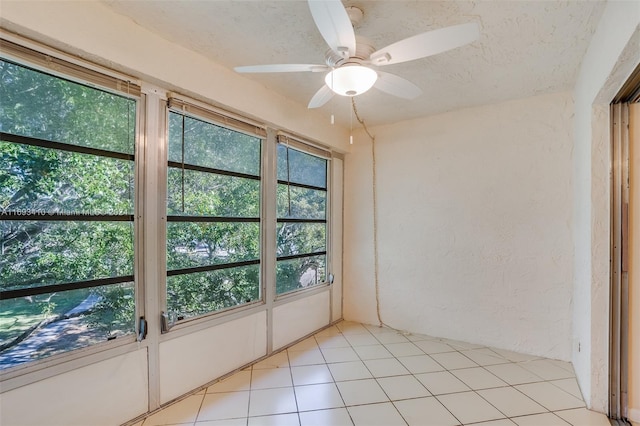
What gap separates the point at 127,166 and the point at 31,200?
0.48 metres

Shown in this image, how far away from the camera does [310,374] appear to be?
2.40 metres

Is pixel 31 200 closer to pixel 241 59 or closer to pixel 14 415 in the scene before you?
pixel 14 415

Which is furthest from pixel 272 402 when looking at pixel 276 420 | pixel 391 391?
pixel 391 391

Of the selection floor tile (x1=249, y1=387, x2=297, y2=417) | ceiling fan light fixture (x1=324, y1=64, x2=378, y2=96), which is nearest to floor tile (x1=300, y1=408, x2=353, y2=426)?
floor tile (x1=249, y1=387, x2=297, y2=417)

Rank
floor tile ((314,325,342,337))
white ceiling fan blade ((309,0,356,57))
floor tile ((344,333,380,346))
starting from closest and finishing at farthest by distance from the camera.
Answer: white ceiling fan blade ((309,0,356,57))
floor tile ((344,333,380,346))
floor tile ((314,325,342,337))

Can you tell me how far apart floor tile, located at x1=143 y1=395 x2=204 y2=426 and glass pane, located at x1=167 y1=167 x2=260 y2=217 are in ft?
4.09

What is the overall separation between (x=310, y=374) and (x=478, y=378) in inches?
51.0

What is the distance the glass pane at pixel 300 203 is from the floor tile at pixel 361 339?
1.34 metres

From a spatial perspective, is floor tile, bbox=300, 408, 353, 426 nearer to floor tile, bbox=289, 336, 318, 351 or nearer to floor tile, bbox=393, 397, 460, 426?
floor tile, bbox=393, 397, 460, 426

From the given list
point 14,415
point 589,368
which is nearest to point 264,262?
point 14,415

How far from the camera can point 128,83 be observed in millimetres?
1808

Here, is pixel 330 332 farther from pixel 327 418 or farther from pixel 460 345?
pixel 327 418

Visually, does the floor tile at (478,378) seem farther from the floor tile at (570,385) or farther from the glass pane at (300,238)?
the glass pane at (300,238)

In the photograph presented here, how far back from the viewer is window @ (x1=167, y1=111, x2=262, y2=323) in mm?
2090
